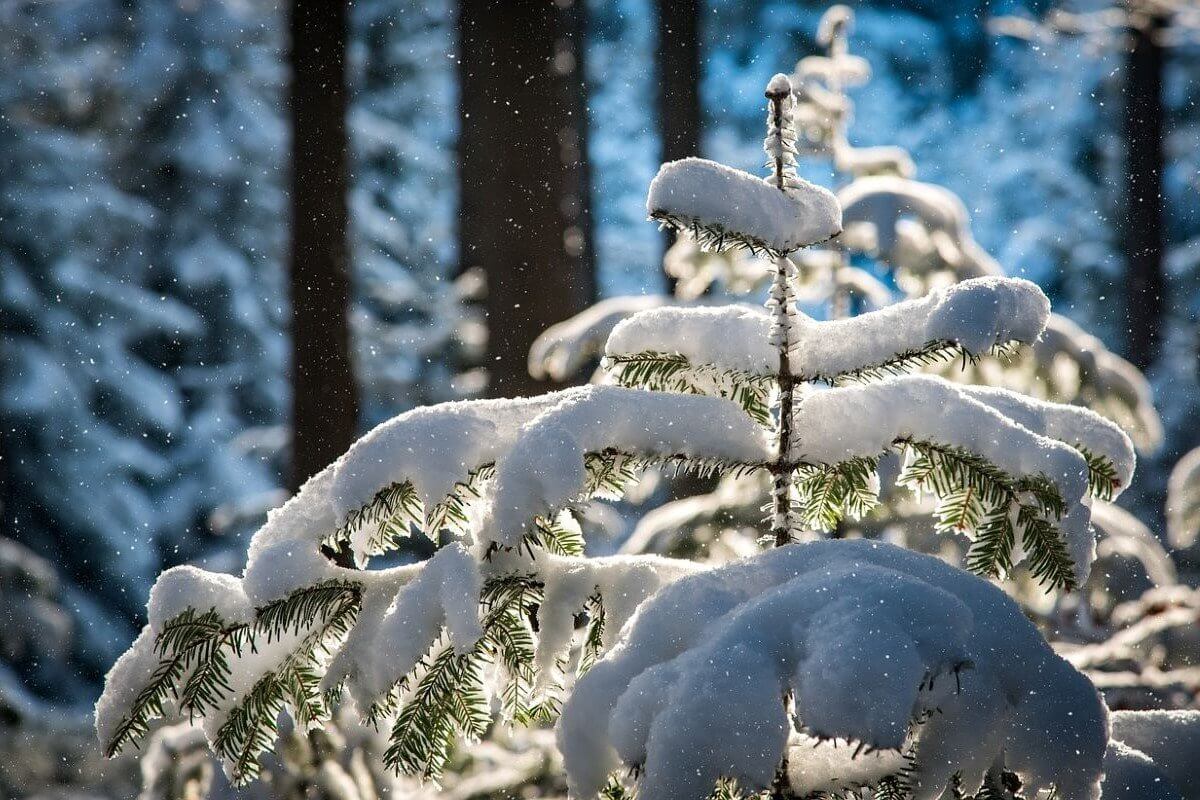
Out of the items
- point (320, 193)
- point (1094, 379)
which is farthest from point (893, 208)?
point (320, 193)

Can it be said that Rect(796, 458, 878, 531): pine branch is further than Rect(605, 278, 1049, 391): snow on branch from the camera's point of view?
Yes

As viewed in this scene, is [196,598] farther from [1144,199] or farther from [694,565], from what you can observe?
[1144,199]

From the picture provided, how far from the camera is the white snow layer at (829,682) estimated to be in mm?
936

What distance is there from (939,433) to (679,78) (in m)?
6.60

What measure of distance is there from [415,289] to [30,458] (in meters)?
4.41

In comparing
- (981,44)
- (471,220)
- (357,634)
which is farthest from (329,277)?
(981,44)

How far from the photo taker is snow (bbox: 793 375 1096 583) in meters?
1.24

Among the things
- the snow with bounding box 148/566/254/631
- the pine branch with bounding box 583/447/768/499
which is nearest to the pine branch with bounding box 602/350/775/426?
the pine branch with bounding box 583/447/768/499

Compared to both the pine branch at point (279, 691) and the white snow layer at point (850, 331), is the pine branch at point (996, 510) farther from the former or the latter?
the pine branch at point (279, 691)

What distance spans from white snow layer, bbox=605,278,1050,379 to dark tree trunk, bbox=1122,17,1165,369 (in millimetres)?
9438

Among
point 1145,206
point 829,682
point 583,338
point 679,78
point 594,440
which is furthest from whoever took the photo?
point 1145,206

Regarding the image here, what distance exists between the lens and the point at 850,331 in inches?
54.7

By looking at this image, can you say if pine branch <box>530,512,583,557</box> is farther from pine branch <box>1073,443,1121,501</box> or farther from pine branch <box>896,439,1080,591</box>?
pine branch <box>1073,443,1121,501</box>

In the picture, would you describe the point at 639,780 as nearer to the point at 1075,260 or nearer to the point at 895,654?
the point at 895,654
